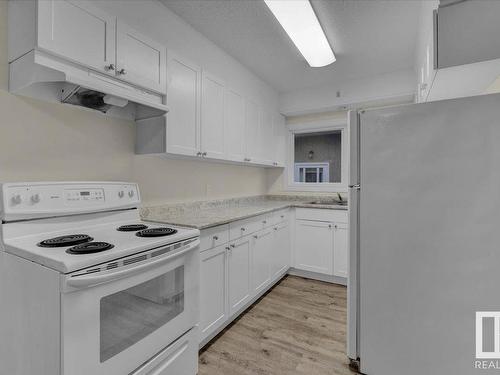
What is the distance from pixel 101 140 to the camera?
5.96ft

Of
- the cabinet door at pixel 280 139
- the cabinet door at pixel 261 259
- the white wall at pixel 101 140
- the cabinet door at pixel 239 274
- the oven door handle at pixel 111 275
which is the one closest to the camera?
the oven door handle at pixel 111 275

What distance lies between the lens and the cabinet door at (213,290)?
1806mm

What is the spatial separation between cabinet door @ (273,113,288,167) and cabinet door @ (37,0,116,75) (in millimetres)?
2479

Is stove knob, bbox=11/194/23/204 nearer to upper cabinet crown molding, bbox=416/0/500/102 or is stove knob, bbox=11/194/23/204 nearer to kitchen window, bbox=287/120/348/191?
upper cabinet crown molding, bbox=416/0/500/102

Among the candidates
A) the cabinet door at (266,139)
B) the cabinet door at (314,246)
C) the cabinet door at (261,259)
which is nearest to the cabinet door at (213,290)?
the cabinet door at (261,259)

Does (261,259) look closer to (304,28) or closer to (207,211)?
(207,211)

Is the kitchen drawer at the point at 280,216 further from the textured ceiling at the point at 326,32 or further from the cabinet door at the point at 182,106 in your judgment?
the textured ceiling at the point at 326,32

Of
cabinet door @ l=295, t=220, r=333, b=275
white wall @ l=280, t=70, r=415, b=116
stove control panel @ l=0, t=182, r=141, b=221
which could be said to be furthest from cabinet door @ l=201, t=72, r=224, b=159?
white wall @ l=280, t=70, r=415, b=116

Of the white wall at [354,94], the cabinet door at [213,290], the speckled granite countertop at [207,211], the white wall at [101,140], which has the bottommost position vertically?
the cabinet door at [213,290]

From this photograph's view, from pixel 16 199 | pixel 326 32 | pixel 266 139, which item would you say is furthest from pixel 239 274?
pixel 326 32

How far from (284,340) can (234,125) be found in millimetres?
2021

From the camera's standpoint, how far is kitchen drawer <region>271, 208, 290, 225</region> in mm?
2849

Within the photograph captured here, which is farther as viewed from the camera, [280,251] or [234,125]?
[280,251]

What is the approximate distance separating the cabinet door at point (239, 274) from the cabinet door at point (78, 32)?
4.98 ft
